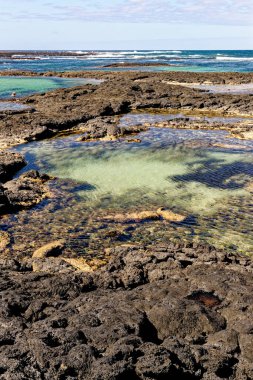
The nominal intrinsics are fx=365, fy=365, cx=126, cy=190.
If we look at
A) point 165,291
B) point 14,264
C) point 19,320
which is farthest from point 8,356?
point 14,264

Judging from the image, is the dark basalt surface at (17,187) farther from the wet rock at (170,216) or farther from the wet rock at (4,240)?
the wet rock at (170,216)

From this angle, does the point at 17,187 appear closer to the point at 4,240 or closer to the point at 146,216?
the point at 4,240

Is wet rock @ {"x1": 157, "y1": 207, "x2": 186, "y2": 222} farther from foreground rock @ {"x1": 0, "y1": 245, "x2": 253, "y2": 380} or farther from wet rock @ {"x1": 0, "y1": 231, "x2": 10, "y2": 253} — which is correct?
wet rock @ {"x1": 0, "y1": 231, "x2": 10, "y2": 253}

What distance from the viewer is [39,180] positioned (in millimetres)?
16656

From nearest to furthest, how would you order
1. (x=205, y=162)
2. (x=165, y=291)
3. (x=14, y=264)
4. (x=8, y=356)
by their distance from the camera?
A: 1. (x=8, y=356)
2. (x=165, y=291)
3. (x=14, y=264)
4. (x=205, y=162)

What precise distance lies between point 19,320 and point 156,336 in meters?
2.33

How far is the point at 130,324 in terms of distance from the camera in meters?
6.02

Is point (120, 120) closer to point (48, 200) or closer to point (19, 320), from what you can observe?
point (48, 200)

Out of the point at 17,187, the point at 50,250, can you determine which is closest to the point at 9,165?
the point at 17,187

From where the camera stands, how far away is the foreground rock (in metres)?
5.09

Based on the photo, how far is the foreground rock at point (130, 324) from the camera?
5090 mm

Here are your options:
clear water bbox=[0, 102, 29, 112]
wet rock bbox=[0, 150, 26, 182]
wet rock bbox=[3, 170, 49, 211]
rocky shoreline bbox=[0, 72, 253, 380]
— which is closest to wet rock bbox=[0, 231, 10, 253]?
rocky shoreline bbox=[0, 72, 253, 380]

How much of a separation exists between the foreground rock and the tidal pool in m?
2.81

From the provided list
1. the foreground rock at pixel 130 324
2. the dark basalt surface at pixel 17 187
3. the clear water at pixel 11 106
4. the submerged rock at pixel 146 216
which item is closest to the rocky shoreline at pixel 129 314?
the foreground rock at pixel 130 324
